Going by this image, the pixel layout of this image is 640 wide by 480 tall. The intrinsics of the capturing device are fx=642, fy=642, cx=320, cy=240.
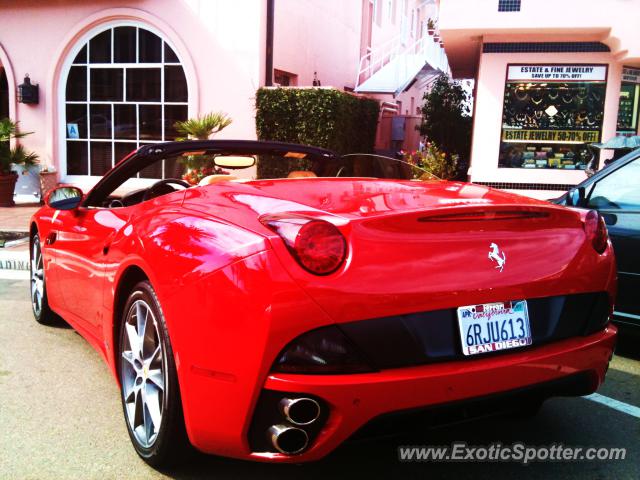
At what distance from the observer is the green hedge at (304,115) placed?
12.3 metres

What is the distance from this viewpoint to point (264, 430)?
214 centimetres

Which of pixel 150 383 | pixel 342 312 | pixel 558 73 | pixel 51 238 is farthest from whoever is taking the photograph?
pixel 558 73

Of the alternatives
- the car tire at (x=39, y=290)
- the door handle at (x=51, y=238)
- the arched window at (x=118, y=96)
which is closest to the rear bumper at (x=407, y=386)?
the door handle at (x=51, y=238)

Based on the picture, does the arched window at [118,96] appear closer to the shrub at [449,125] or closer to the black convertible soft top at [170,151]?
the shrub at [449,125]

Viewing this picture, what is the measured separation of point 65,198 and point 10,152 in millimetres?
9967

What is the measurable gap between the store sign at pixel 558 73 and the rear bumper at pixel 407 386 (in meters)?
11.3

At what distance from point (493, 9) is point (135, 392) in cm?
1124

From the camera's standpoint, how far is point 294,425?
6.89 ft

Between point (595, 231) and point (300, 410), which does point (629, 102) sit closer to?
point (595, 231)

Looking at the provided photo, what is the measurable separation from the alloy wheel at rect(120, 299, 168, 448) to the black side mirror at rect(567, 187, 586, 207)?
317 cm

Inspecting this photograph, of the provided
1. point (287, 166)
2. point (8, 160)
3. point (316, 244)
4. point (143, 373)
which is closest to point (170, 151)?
point (287, 166)

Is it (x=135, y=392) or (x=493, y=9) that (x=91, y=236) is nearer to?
(x=135, y=392)

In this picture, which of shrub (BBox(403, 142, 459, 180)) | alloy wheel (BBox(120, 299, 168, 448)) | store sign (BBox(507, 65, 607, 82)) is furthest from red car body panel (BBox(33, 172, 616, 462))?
store sign (BBox(507, 65, 607, 82))

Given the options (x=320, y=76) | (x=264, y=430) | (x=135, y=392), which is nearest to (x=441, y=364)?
(x=264, y=430)
